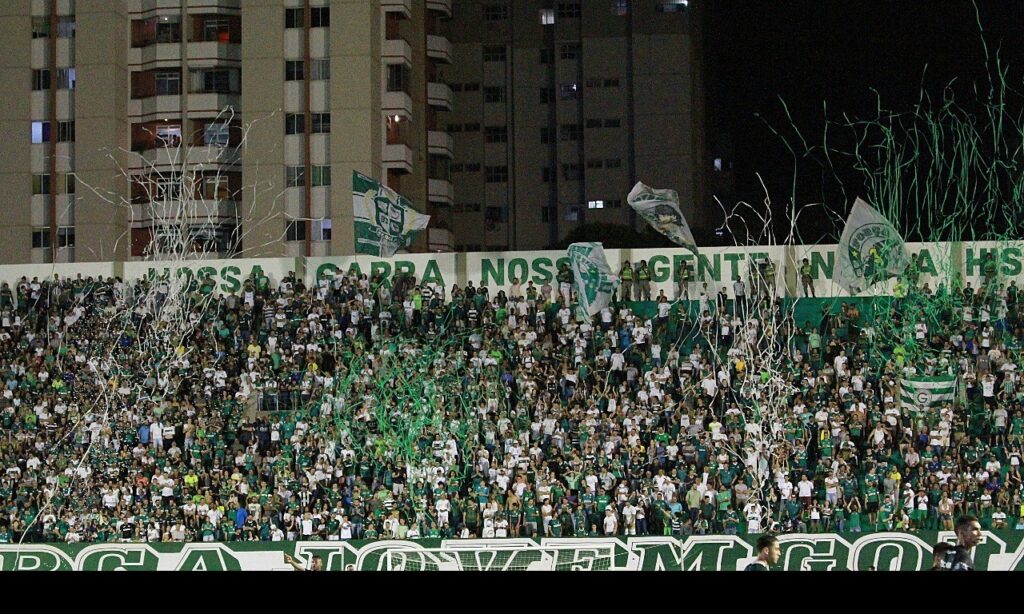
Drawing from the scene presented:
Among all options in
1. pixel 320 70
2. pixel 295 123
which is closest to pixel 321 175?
pixel 295 123

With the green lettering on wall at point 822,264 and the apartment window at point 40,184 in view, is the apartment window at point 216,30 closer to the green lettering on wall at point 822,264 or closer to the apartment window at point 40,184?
the apartment window at point 40,184

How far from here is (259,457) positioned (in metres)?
26.7

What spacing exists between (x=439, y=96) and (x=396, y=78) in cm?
621

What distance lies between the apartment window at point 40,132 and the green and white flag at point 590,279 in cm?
3625

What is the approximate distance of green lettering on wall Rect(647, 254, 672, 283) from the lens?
110 feet

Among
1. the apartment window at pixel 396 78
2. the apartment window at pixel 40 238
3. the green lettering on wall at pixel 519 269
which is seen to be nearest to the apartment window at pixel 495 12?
the apartment window at pixel 396 78

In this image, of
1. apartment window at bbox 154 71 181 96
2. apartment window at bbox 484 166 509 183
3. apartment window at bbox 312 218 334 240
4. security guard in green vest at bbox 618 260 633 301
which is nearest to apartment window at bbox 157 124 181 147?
apartment window at bbox 154 71 181 96

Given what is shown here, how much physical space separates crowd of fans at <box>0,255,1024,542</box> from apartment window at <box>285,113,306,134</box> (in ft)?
76.9

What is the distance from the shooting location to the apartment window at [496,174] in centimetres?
7969

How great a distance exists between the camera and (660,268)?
33.5 m

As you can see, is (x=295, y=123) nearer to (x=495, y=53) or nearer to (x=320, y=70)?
(x=320, y=70)

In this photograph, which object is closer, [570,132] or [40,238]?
[40,238]

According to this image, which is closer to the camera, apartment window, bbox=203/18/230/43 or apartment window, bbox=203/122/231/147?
apartment window, bbox=203/122/231/147

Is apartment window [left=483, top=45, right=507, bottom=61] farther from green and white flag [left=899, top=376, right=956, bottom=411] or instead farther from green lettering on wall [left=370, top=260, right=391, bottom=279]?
green and white flag [left=899, top=376, right=956, bottom=411]
